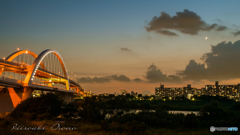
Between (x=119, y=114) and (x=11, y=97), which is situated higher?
(x=11, y=97)

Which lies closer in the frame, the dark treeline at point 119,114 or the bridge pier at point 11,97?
the dark treeline at point 119,114

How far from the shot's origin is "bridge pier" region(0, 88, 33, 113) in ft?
124

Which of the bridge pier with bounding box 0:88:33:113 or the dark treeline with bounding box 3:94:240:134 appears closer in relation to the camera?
the dark treeline with bounding box 3:94:240:134

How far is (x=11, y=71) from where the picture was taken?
46375 millimetres

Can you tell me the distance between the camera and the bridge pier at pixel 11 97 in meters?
37.8

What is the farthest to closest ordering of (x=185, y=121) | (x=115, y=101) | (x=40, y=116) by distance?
(x=115, y=101)
(x=40, y=116)
(x=185, y=121)

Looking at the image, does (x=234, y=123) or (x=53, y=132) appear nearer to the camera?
(x=53, y=132)

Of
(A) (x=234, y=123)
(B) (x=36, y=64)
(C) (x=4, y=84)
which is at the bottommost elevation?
(A) (x=234, y=123)

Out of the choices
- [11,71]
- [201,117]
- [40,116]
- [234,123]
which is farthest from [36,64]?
[234,123]

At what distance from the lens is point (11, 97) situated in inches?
1517

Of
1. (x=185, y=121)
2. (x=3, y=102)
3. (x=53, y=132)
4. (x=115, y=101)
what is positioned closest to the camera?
(x=53, y=132)

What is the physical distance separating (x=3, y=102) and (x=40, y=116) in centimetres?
1390

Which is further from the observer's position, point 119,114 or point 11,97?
point 11,97

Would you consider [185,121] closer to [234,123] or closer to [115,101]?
[234,123]
